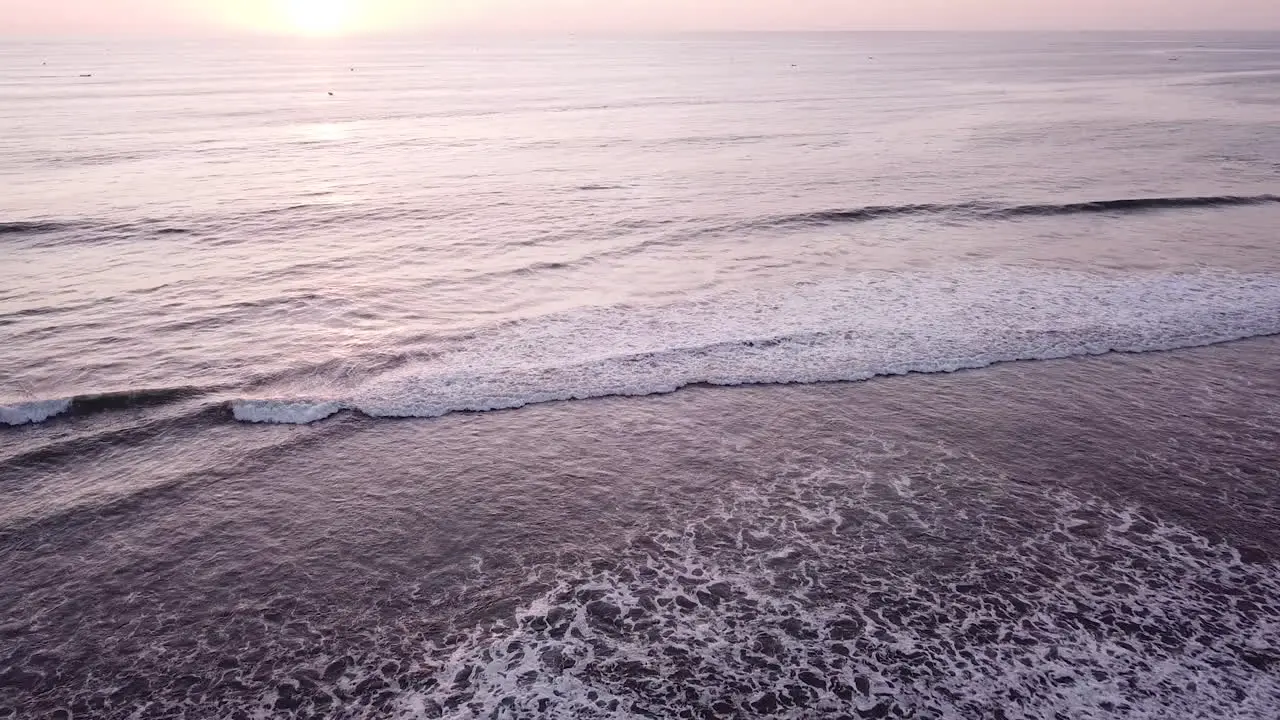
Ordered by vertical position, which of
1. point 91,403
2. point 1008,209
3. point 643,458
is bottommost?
point 1008,209

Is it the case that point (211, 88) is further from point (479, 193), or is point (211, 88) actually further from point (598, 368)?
point (598, 368)

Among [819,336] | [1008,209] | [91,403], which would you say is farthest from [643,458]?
[1008,209]

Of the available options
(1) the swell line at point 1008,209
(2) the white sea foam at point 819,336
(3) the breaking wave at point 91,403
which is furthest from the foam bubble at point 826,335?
(1) the swell line at point 1008,209

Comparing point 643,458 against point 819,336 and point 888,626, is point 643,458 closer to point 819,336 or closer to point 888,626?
point 888,626

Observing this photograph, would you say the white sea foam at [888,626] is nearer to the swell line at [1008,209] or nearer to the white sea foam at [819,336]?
the white sea foam at [819,336]

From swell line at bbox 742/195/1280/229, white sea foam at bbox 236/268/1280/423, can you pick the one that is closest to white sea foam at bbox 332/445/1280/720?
white sea foam at bbox 236/268/1280/423

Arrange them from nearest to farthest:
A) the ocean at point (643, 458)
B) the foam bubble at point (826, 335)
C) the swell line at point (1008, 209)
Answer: the ocean at point (643, 458) < the foam bubble at point (826, 335) < the swell line at point (1008, 209)
